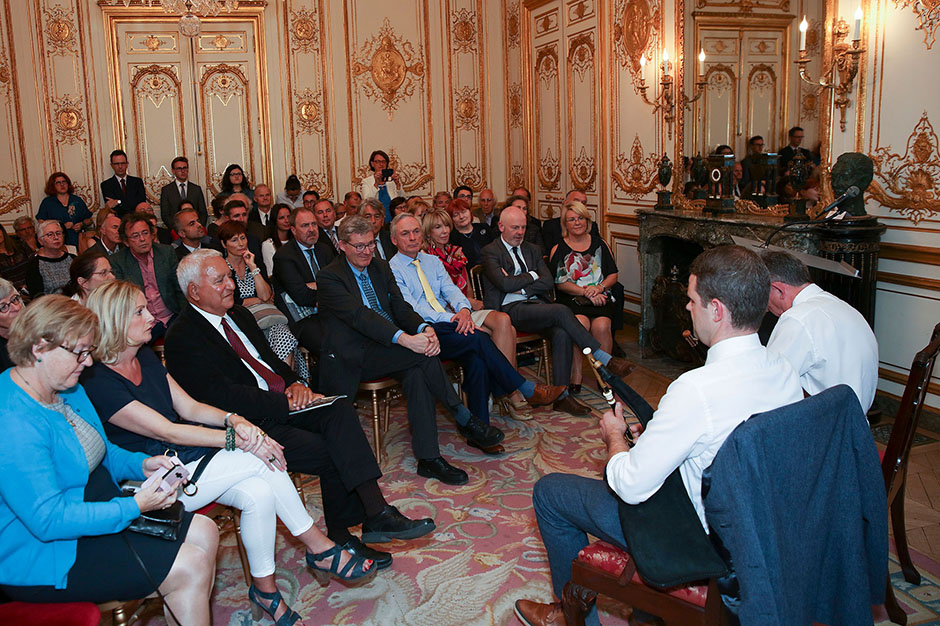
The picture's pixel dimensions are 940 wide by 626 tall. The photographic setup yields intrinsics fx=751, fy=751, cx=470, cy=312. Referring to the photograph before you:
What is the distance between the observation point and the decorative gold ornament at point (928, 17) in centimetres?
390

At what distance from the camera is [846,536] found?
183 centimetres

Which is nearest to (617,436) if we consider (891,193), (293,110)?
(891,193)

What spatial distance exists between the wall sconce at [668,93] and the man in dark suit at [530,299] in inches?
77.7

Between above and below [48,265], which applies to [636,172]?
above

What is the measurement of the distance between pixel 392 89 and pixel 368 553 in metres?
7.13

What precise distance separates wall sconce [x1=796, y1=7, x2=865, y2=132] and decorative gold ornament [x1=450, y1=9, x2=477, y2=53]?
5.26 meters

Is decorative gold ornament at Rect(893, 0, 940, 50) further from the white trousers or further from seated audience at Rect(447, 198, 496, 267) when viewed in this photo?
the white trousers

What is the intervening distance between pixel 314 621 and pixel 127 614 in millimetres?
676

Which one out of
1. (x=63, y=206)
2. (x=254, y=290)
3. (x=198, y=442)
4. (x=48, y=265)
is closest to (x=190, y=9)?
(x=63, y=206)

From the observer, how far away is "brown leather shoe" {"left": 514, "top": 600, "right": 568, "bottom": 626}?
2.42 metres

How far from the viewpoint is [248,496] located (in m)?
2.54

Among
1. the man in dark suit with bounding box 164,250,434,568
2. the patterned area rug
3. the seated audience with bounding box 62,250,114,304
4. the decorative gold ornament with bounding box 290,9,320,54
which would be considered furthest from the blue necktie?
Answer: the decorative gold ornament with bounding box 290,9,320,54

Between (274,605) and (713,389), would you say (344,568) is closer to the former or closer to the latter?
(274,605)

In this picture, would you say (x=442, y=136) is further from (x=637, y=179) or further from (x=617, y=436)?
(x=617, y=436)
